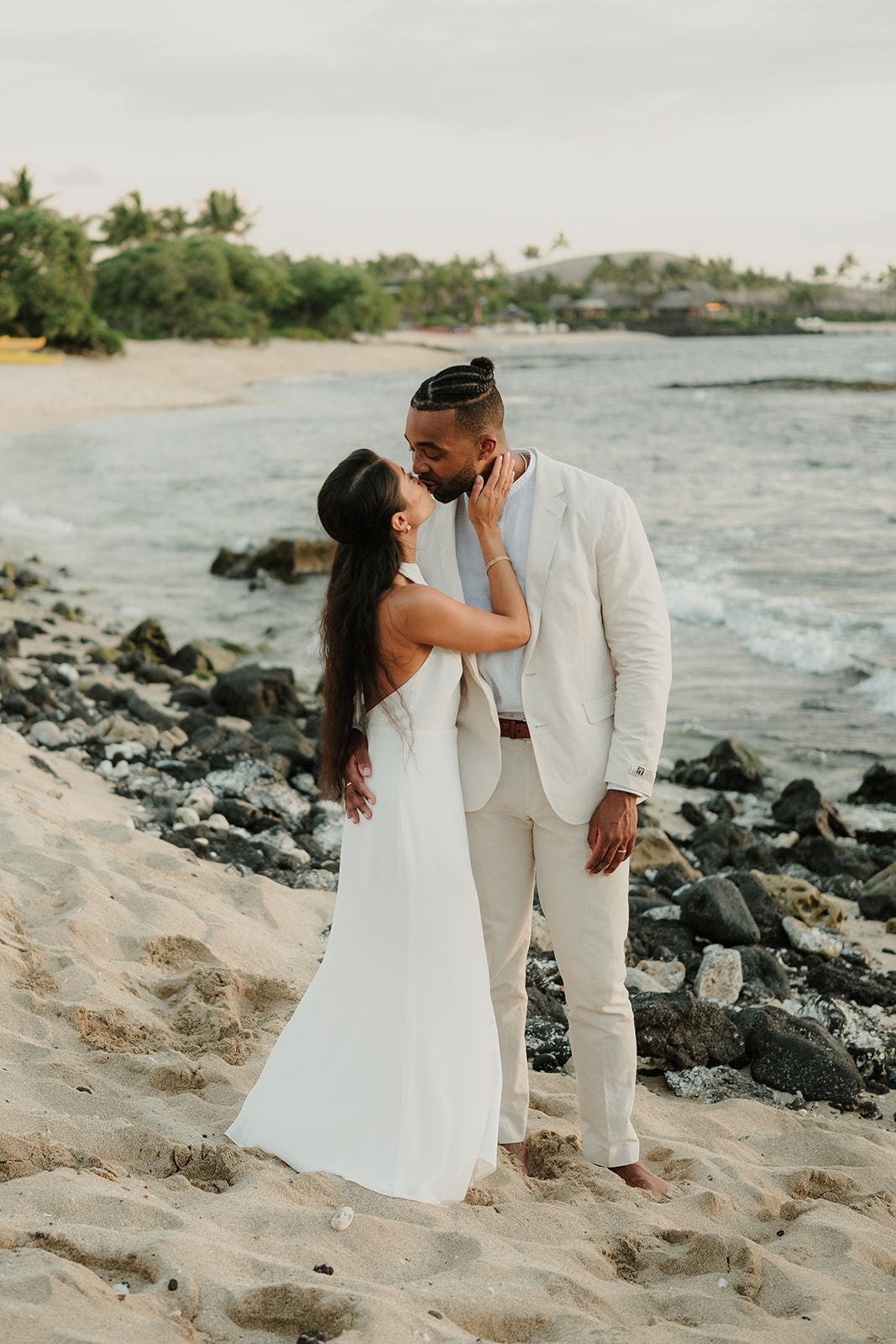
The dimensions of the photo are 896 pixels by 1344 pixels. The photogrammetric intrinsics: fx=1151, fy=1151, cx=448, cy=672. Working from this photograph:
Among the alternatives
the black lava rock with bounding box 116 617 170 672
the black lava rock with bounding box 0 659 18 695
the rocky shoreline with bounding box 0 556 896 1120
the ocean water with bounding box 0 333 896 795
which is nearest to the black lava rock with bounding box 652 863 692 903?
the rocky shoreline with bounding box 0 556 896 1120

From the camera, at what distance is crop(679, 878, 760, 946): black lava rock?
5.71 m

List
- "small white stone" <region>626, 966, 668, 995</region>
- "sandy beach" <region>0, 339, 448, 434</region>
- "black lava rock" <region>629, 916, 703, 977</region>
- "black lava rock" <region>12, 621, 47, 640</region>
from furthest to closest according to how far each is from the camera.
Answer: "sandy beach" <region>0, 339, 448, 434</region> < "black lava rock" <region>12, 621, 47, 640</region> < "black lava rock" <region>629, 916, 703, 977</region> < "small white stone" <region>626, 966, 668, 995</region>

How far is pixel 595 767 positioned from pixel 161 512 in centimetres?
1898

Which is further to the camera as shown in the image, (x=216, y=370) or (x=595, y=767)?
(x=216, y=370)

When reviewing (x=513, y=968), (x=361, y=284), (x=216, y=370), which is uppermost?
(x=361, y=284)

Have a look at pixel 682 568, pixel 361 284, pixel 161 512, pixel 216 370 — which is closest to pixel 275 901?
pixel 682 568

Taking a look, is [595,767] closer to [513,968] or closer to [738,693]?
[513,968]

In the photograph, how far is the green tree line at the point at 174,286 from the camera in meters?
52.9

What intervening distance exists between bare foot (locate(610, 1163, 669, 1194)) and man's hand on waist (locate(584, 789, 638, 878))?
0.93 meters

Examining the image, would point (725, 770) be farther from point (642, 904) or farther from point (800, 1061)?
point (800, 1061)

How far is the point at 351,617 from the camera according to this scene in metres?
3.21

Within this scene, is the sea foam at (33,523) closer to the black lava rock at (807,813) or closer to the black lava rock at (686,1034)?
the black lava rock at (807,813)

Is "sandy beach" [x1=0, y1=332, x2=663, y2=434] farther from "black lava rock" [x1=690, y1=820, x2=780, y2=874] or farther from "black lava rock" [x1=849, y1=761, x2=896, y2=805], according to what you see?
"black lava rock" [x1=690, y1=820, x2=780, y2=874]

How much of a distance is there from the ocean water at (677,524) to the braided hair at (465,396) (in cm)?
638
